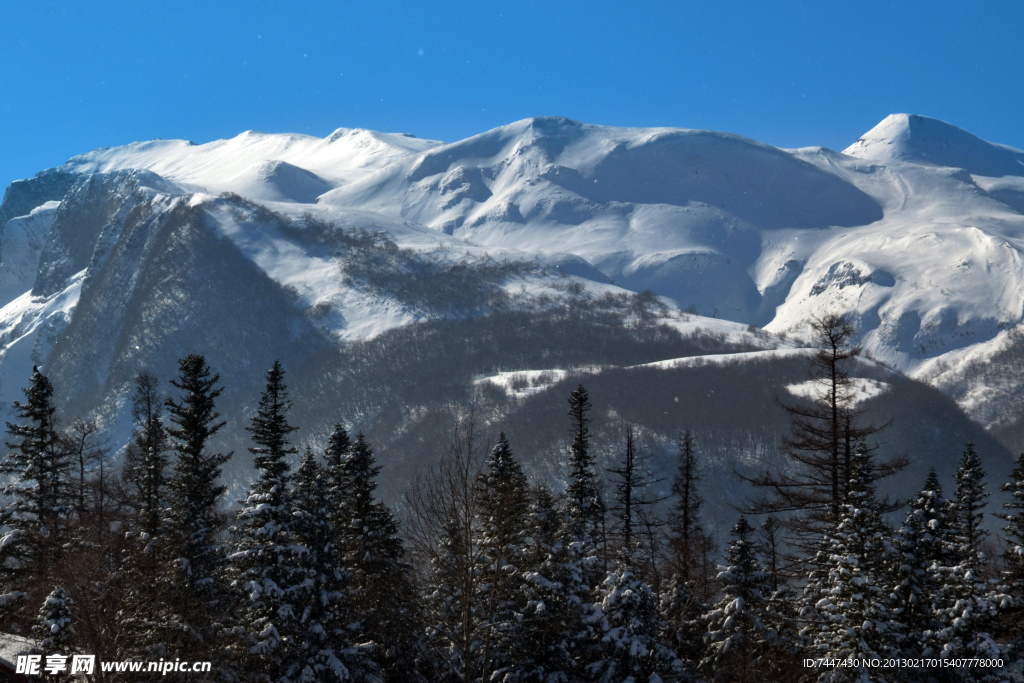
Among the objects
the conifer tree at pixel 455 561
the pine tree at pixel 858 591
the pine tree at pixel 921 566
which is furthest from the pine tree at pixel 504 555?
the pine tree at pixel 921 566

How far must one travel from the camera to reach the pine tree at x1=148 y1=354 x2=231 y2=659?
29.7 metres

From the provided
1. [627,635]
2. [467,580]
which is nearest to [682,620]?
→ [627,635]

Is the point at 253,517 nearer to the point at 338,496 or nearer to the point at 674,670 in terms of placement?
the point at 338,496

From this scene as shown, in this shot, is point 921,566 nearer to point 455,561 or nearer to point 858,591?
point 858,591

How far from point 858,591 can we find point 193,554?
71.9 feet

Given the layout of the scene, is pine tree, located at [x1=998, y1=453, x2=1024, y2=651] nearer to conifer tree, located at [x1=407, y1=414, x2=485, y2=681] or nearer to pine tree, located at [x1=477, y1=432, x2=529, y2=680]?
pine tree, located at [x1=477, y1=432, x2=529, y2=680]

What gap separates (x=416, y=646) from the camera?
3709 centimetres

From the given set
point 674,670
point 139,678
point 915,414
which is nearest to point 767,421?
point 915,414

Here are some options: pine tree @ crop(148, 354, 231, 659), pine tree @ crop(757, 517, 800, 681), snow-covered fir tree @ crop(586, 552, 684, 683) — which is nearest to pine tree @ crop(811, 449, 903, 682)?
pine tree @ crop(757, 517, 800, 681)

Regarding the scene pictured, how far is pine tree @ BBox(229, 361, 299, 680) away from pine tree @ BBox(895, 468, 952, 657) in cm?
2041

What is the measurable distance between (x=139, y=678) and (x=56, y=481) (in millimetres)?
14075

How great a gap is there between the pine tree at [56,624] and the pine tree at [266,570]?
5.45 metres

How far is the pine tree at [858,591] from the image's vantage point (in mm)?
28500

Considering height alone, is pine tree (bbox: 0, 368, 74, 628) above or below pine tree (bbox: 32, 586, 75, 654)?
above
